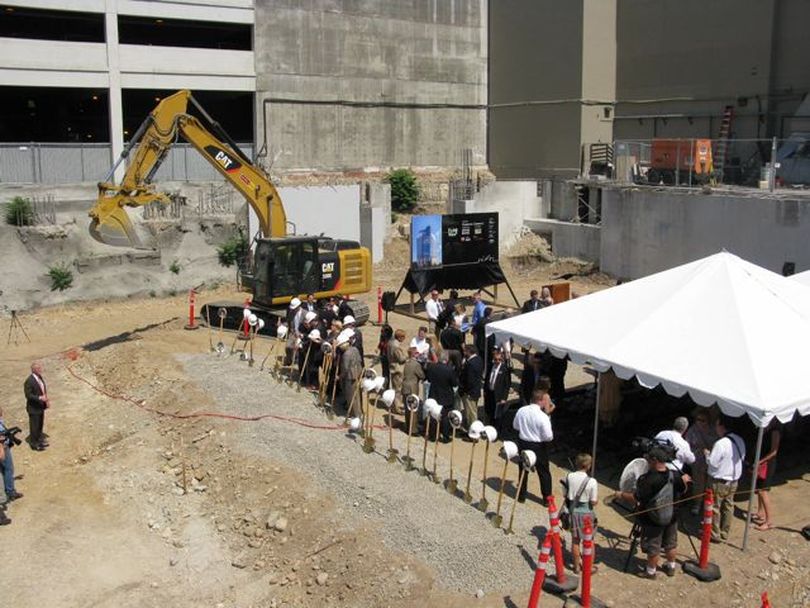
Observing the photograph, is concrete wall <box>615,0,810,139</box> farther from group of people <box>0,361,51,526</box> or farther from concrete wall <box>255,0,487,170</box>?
group of people <box>0,361,51,526</box>

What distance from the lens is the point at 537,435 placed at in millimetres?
11570

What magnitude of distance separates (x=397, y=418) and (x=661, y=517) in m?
6.39

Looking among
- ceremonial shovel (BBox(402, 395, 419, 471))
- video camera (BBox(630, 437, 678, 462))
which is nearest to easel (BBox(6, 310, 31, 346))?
ceremonial shovel (BBox(402, 395, 419, 471))

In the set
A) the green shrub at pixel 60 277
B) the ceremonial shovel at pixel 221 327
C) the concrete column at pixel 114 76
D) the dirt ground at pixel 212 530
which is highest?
the concrete column at pixel 114 76

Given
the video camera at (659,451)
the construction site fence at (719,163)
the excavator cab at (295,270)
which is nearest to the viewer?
the video camera at (659,451)

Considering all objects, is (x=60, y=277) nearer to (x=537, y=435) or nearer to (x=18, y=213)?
(x=18, y=213)

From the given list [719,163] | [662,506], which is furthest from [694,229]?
[662,506]

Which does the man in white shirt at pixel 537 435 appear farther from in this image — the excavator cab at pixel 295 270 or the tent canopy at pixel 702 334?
the excavator cab at pixel 295 270

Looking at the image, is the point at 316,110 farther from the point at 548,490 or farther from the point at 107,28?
the point at 548,490

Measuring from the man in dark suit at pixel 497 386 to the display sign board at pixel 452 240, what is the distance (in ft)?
31.6

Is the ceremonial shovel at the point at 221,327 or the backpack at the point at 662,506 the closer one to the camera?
the backpack at the point at 662,506

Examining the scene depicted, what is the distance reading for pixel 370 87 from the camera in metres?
39.9

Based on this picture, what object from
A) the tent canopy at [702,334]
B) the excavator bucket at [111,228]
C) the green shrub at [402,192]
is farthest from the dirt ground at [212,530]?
the green shrub at [402,192]

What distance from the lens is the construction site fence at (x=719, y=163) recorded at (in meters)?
25.2
